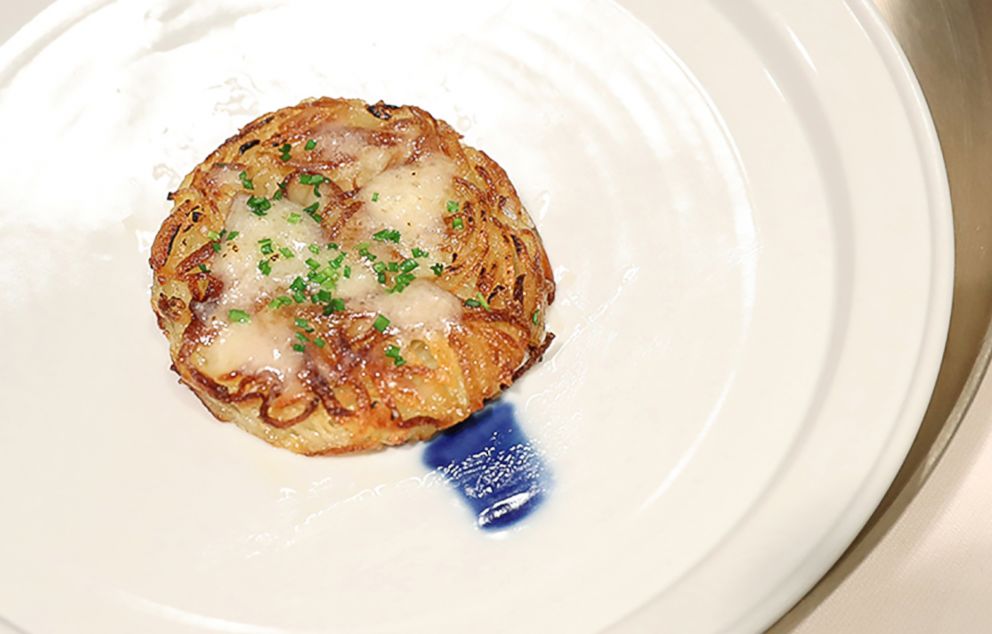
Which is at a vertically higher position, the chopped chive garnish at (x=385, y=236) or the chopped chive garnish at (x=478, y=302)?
the chopped chive garnish at (x=385, y=236)

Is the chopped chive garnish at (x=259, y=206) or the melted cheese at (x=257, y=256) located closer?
the melted cheese at (x=257, y=256)

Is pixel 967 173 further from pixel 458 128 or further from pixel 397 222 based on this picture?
pixel 397 222

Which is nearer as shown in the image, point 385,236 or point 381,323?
point 381,323

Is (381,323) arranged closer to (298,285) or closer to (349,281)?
(349,281)

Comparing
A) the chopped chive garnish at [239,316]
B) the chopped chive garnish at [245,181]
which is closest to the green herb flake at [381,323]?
the chopped chive garnish at [239,316]

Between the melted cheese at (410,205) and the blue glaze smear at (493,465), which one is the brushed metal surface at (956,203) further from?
the melted cheese at (410,205)

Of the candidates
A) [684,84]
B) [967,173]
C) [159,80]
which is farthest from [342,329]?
[967,173]

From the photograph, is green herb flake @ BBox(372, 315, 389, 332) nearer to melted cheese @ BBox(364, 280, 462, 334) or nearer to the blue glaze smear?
melted cheese @ BBox(364, 280, 462, 334)

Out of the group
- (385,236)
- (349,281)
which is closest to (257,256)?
(349,281)
